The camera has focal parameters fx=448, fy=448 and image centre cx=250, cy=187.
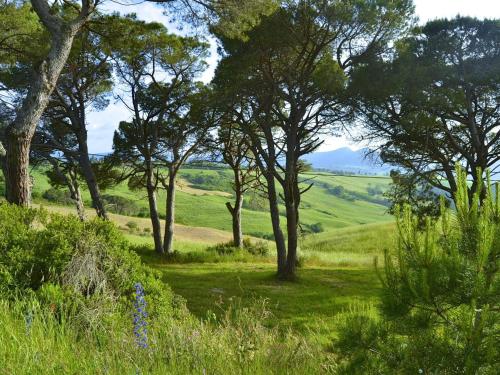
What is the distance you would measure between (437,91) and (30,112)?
11.2 meters

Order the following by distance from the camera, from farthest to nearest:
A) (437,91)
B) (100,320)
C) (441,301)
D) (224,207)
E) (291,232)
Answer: (224,207) < (291,232) < (437,91) < (100,320) < (441,301)

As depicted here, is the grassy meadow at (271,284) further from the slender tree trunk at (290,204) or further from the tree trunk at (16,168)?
the tree trunk at (16,168)

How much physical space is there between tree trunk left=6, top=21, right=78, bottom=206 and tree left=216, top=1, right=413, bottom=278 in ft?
23.4

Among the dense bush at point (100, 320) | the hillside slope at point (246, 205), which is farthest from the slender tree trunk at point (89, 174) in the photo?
the dense bush at point (100, 320)

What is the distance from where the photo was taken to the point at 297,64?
583 inches

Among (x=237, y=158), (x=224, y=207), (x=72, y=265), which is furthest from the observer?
(x=224, y=207)

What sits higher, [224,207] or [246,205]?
[224,207]

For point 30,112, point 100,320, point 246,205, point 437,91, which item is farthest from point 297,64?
point 246,205

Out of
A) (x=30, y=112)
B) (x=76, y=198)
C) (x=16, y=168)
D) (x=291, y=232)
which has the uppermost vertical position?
(x=30, y=112)

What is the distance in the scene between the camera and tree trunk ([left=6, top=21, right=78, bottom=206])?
23.3ft

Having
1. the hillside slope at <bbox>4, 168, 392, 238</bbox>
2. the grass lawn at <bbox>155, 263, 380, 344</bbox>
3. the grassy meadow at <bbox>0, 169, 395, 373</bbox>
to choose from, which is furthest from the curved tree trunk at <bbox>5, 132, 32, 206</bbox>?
the hillside slope at <bbox>4, 168, 392, 238</bbox>

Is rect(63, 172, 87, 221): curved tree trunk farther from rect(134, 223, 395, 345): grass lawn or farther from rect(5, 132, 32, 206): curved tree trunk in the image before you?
rect(134, 223, 395, 345): grass lawn

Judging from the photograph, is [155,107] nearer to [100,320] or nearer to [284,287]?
[284,287]

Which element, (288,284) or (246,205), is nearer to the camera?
(288,284)
